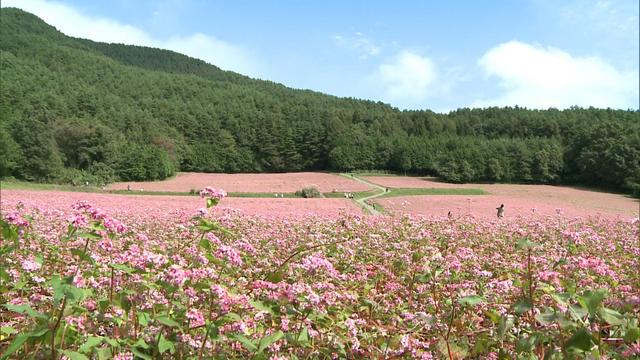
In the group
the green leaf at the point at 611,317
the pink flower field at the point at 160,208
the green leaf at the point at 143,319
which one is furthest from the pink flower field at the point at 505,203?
the green leaf at the point at 143,319

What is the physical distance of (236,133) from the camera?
125 m

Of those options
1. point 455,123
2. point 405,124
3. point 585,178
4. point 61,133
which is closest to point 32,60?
point 61,133

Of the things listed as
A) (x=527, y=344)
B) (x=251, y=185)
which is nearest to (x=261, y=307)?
(x=527, y=344)

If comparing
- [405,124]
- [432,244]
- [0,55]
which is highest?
[0,55]

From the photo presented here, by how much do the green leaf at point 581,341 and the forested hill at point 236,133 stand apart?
77.1 m

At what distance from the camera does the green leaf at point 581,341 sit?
8.89ft

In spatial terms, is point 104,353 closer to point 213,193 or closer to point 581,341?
point 213,193

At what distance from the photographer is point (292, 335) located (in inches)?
128

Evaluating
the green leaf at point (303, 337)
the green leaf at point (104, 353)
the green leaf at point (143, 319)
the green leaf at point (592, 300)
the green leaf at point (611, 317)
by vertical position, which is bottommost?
the green leaf at point (104, 353)

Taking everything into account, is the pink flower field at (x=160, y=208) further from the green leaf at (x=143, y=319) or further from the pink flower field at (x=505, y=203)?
the green leaf at (x=143, y=319)

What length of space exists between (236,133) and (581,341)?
12517cm

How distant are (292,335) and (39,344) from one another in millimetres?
1557

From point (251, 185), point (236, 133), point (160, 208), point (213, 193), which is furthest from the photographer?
point (236, 133)

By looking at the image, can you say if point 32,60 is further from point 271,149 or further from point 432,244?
point 432,244
